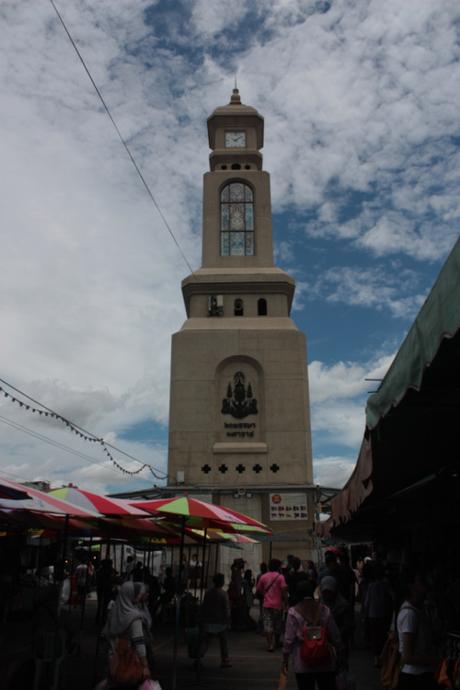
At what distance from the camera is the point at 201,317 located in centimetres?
3516

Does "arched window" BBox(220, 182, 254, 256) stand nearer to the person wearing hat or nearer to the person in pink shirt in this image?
the person in pink shirt

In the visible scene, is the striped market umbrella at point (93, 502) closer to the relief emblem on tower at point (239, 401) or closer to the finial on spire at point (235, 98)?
the relief emblem on tower at point (239, 401)

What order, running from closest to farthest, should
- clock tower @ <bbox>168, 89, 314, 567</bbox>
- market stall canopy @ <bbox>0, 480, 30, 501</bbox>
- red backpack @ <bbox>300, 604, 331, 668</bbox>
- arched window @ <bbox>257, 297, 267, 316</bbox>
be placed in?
red backpack @ <bbox>300, 604, 331, 668</bbox>, market stall canopy @ <bbox>0, 480, 30, 501</bbox>, clock tower @ <bbox>168, 89, 314, 567</bbox>, arched window @ <bbox>257, 297, 267, 316</bbox>

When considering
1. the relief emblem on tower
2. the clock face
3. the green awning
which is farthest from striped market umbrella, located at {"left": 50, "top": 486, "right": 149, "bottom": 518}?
the clock face

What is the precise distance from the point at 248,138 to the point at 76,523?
3504cm

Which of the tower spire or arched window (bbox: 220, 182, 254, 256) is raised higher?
the tower spire

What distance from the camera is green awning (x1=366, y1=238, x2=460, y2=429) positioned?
335 cm

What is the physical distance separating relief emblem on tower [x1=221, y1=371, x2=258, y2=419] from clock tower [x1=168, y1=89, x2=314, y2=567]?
0.18 feet

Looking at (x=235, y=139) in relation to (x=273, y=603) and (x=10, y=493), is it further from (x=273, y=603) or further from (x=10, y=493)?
(x=10, y=493)

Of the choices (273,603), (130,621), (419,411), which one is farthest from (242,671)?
(419,411)

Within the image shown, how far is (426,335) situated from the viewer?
3.85 m

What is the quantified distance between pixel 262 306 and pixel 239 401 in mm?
6376

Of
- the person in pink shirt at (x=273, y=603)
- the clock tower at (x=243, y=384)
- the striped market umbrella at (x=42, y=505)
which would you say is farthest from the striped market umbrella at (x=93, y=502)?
the clock tower at (x=243, y=384)

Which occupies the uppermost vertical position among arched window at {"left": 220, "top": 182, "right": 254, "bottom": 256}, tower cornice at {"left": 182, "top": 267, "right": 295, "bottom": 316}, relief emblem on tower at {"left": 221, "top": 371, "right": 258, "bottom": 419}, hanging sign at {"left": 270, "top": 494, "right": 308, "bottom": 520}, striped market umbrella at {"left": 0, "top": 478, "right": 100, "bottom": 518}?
arched window at {"left": 220, "top": 182, "right": 254, "bottom": 256}
